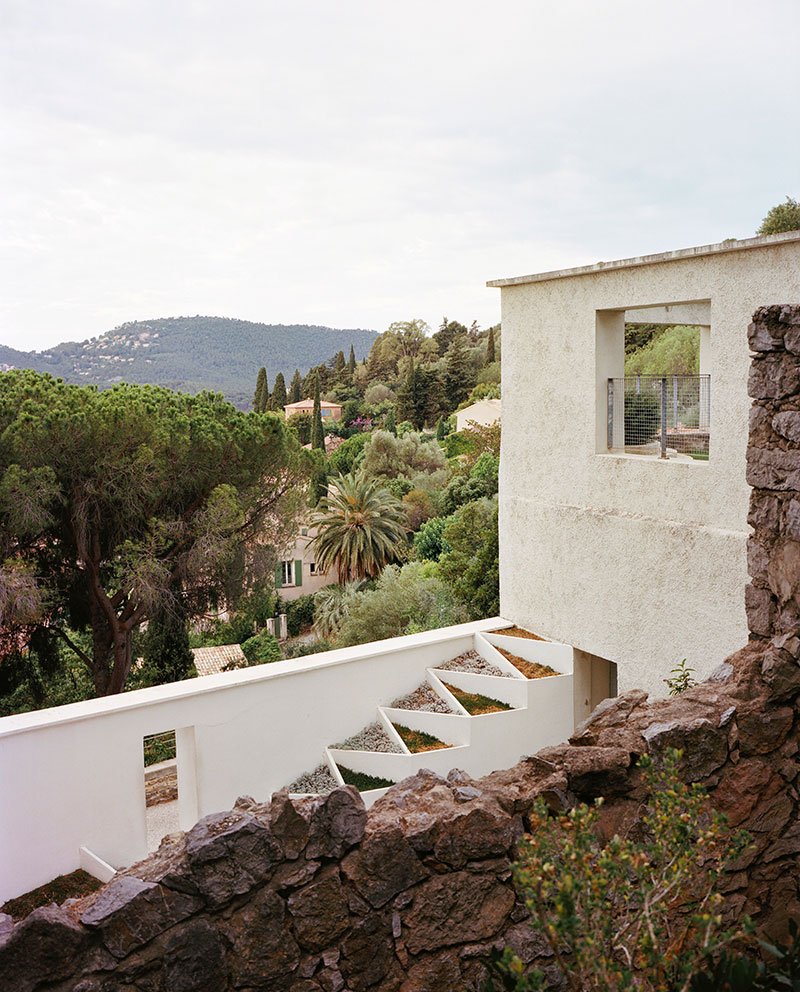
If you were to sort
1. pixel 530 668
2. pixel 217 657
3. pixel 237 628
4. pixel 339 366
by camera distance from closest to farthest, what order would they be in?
pixel 530 668
pixel 217 657
pixel 237 628
pixel 339 366

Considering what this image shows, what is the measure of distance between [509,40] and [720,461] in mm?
20207

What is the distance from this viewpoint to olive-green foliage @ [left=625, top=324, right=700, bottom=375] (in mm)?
22359

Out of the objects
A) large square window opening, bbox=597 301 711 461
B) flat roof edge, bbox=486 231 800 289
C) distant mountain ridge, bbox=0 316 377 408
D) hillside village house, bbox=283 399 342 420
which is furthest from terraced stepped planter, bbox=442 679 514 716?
distant mountain ridge, bbox=0 316 377 408

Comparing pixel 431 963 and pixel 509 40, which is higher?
pixel 509 40

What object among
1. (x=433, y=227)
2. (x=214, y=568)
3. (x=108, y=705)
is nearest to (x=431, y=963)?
(x=108, y=705)

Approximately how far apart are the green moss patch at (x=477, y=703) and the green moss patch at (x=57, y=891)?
12.0 feet

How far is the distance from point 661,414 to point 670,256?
→ 140 centimetres

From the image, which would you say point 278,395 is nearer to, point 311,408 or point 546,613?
point 311,408

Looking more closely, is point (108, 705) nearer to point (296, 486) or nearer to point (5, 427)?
point (5, 427)

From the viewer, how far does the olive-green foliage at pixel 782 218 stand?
25.0m

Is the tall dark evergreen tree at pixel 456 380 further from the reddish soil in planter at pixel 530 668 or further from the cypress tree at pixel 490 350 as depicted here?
the reddish soil in planter at pixel 530 668

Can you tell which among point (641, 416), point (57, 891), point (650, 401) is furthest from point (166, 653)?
point (650, 401)

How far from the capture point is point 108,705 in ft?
23.9

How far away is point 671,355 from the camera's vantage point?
2334 centimetres
